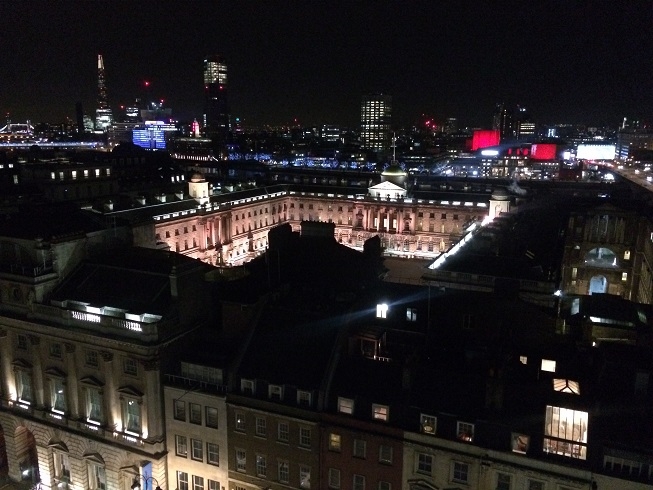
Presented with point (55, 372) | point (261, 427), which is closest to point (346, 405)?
point (261, 427)

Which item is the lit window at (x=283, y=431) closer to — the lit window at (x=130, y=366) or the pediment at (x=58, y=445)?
the lit window at (x=130, y=366)

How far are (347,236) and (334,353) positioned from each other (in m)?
93.3

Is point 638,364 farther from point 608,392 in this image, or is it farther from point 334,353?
point 334,353

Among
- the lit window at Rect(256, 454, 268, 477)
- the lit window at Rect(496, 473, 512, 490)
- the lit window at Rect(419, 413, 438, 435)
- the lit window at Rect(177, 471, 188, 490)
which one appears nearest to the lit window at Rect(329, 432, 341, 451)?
the lit window at Rect(256, 454, 268, 477)

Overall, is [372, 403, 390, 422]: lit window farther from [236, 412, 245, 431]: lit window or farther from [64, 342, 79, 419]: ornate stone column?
[64, 342, 79, 419]: ornate stone column

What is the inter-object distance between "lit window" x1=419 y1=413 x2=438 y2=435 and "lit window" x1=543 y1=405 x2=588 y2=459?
19.8 feet

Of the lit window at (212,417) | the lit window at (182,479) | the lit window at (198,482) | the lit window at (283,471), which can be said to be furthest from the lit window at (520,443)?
the lit window at (182,479)

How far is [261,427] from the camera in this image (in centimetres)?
3909

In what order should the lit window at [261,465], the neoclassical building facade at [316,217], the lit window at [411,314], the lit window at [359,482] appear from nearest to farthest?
1. the lit window at [359,482]
2. the lit window at [261,465]
3. the lit window at [411,314]
4. the neoclassical building facade at [316,217]

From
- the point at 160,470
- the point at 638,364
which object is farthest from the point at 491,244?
the point at 160,470

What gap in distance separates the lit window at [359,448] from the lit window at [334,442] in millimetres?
1082

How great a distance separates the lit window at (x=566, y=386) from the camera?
107ft

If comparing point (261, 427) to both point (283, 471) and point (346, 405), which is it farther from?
point (346, 405)

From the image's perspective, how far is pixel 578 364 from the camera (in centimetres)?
3503
